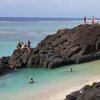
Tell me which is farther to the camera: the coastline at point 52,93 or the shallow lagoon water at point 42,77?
the shallow lagoon water at point 42,77

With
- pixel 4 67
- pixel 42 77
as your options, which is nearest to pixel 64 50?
pixel 4 67

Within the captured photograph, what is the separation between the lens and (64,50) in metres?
35.9

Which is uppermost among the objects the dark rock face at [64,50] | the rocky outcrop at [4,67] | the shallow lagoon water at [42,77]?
the dark rock face at [64,50]

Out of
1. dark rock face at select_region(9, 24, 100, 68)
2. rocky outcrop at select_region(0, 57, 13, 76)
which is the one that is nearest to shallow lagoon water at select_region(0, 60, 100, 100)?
rocky outcrop at select_region(0, 57, 13, 76)

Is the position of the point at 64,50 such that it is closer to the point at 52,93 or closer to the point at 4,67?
the point at 4,67

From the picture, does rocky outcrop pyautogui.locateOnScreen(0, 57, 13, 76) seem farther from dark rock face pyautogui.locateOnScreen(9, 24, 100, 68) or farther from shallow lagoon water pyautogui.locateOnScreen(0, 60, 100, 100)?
shallow lagoon water pyautogui.locateOnScreen(0, 60, 100, 100)

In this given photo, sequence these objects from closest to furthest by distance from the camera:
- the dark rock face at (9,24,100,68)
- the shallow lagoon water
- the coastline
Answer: the coastline, the shallow lagoon water, the dark rock face at (9,24,100,68)

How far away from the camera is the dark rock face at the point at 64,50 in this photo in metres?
33.2

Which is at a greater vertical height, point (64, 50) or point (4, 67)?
point (64, 50)

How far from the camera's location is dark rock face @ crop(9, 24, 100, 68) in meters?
33.2

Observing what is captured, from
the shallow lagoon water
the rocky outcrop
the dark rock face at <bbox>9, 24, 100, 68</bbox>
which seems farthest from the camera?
the dark rock face at <bbox>9, 24, 100, 68</bbox>

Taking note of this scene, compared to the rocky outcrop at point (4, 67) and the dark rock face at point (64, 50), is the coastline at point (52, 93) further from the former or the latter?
the dark rock face at point (64, 50)

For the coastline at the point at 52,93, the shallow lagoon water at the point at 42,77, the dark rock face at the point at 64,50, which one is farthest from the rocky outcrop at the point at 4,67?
the coastline at the point at 52,93

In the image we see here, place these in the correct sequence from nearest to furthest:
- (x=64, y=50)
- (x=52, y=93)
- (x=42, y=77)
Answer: (x=52, y=93)
(x=42, y=77)
(x=64, y=50)
